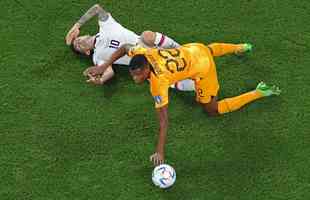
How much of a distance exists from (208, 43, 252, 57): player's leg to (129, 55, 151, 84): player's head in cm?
151

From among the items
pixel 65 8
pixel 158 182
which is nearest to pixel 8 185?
pixel 158 182

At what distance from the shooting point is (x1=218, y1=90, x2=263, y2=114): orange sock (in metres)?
7.75

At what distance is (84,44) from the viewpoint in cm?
824

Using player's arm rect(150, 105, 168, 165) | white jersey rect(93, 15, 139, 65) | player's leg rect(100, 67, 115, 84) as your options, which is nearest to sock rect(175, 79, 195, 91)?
white jersey rect(93, 15, 139, 65)

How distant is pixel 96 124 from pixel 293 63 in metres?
2.82

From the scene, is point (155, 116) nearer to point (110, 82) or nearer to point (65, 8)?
point (110, 82)

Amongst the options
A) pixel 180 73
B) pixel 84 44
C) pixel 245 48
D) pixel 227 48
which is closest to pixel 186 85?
pixel 227 48

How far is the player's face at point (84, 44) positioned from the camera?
8250 millimetres

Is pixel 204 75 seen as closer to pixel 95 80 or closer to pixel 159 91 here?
pixel 159 91

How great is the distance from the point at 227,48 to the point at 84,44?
1900 mm

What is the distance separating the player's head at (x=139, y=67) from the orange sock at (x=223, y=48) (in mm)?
1534

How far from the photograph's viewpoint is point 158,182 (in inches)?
272

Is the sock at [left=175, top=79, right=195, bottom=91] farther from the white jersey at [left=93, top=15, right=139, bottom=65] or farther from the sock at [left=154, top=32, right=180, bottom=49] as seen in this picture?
the white jersey at [left=93, top=15, right=139, bottom=65]

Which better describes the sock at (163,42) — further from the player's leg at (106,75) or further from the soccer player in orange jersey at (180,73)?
the player's leg at (106,75)
